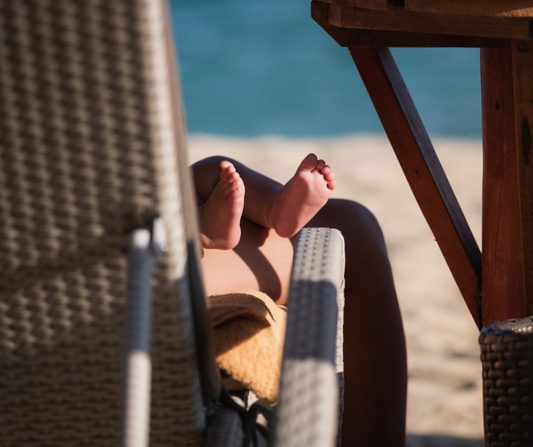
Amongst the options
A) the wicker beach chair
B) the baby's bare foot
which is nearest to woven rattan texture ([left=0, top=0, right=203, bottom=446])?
the wicker beach chair

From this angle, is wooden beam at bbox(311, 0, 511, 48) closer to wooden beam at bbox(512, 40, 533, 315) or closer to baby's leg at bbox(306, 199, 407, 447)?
wooden beam at bbox(512, 40, 533, 315)

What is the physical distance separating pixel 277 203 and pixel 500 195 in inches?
17.7

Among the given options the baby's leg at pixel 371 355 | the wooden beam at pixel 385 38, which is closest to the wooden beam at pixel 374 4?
the wooden beam at pixel 385 38

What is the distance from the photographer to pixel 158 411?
1.83ft

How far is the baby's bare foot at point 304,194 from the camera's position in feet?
3.42

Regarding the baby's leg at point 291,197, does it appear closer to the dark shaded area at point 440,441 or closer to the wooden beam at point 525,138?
the wooden beam at point 525,138

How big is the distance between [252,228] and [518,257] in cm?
56

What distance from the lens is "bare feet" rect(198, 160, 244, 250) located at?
1.00 metres

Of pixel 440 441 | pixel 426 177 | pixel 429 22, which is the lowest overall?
pixel 440 441

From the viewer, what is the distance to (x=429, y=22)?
93 centimetres

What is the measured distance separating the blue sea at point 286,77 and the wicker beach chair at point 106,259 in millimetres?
7579

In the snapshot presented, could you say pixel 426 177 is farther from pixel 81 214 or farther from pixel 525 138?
pixel 81 214

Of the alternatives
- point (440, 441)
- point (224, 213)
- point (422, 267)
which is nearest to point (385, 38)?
point (224, 213)

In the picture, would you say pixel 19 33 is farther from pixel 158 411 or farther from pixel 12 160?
pixel 158 411
